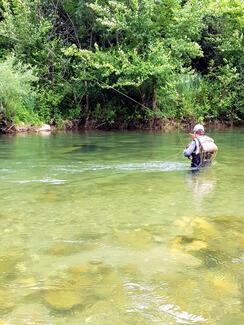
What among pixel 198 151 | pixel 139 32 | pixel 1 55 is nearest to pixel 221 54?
pixel 139 32

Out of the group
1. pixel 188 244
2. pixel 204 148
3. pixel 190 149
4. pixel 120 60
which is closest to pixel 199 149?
pixel 204 148

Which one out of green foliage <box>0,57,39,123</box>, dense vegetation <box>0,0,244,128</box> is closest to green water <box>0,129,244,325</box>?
green foliage <box>0,57,39,123</box>

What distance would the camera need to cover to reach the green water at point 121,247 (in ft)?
12.4

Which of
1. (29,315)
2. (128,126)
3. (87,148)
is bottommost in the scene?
(29,315)

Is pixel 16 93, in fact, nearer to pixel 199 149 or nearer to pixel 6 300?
pixel 199 149

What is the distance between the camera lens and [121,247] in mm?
5254

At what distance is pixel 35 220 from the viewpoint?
6406 millimetres

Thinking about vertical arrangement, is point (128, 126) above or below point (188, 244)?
above

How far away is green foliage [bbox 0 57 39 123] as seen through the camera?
20547mm

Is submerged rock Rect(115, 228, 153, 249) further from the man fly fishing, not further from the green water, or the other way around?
the man fly fishing

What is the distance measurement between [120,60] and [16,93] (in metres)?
4.84

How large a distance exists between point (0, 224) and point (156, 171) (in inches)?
206

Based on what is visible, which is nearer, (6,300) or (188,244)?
(6,300)

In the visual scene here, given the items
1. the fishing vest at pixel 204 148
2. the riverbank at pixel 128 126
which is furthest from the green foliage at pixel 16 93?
the fishing vest at pixel 204 148
